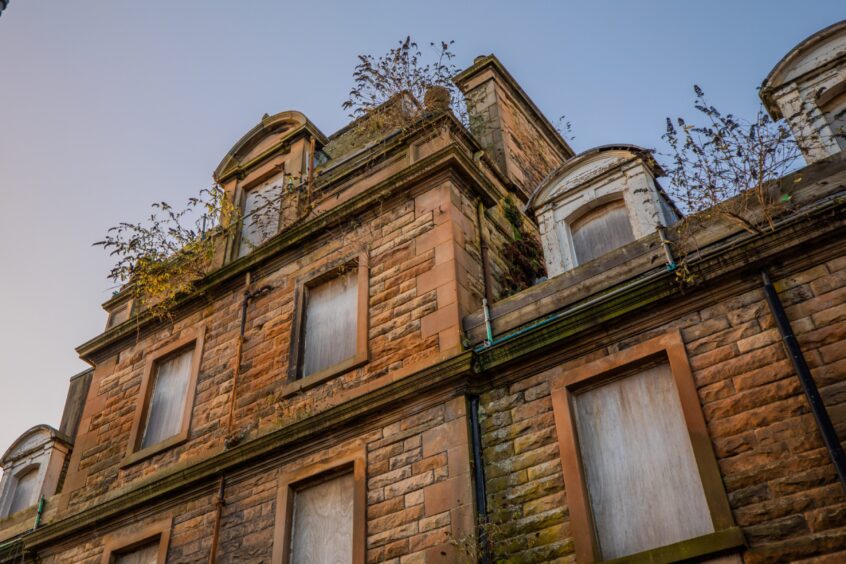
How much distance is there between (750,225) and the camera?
808 cm

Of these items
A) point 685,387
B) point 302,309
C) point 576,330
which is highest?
point 302,309

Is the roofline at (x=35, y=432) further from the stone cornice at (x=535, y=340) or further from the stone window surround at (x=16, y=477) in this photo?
the stone cornice at (x=535, y=340)

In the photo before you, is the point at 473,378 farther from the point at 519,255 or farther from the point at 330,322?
the point at 519,255

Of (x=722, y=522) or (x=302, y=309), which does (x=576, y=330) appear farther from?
(x=302, y=309)

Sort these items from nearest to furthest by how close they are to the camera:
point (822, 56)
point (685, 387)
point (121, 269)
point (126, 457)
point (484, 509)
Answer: point (685, 387) < point (484, 509) < point (822, 56) < point (126, 457) < point (121, 269)

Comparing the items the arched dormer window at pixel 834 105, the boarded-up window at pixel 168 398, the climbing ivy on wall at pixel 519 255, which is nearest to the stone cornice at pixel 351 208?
the climbing ivy on wall at pixel 519 255

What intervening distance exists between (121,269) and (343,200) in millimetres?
3996

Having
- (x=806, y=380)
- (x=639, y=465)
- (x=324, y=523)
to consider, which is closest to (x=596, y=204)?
(x=639, y=465)

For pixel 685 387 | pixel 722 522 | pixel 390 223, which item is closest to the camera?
pixel 722 522

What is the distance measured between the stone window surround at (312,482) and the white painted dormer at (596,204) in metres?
3.53

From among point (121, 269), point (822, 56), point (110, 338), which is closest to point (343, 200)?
point (121, 269)

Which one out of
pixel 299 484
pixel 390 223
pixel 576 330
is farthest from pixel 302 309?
pixel 576 330

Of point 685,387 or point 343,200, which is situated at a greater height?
point 343,200

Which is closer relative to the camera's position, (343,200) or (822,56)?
(822,56)
